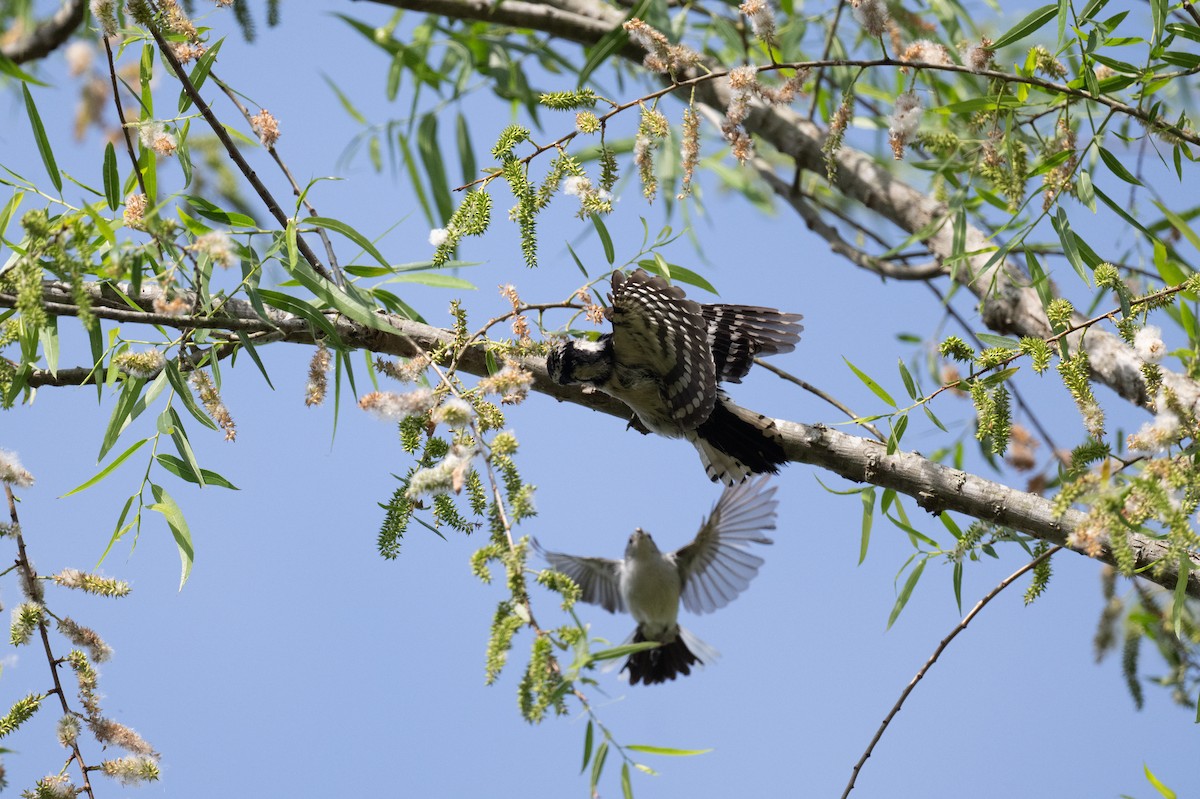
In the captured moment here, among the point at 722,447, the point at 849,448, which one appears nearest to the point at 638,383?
the point at 722,447

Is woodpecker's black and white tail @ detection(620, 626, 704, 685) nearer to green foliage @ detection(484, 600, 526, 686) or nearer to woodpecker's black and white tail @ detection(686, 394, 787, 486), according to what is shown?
woodpecker's black and white tail @ detection(686, 394, 787, 486)

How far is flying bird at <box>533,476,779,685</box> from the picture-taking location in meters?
4.06

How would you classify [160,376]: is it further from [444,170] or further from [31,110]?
[444,170]

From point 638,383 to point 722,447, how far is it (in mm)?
291

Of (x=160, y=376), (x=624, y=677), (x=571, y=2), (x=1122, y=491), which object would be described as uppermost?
(x=571, y=2)

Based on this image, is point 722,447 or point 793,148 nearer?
point 722,447

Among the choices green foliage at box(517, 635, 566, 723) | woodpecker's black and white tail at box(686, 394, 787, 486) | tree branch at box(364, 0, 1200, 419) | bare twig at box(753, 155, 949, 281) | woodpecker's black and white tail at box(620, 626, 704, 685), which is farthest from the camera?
woodpecker's black and white tail at box(620, 626, 704, 685)

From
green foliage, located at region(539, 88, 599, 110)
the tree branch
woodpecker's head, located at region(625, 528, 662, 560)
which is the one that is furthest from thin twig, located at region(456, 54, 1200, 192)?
woodpecker's head, located at region(625, 528, 662, 560)

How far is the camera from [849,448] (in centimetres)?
218

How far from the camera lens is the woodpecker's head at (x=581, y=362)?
2.39 meters

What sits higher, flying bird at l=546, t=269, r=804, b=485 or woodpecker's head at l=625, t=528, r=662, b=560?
woodpecker's head at l=625, t=528, r=662, b=560

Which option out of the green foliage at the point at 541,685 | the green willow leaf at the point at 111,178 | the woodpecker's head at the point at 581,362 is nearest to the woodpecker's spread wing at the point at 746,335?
the woodpecker's head at the point at 581,362

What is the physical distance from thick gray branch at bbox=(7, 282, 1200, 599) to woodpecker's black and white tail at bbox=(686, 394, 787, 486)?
0.14ft

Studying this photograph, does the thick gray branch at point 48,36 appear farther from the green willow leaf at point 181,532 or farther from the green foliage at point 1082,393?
the green foliage at point 1082,393
